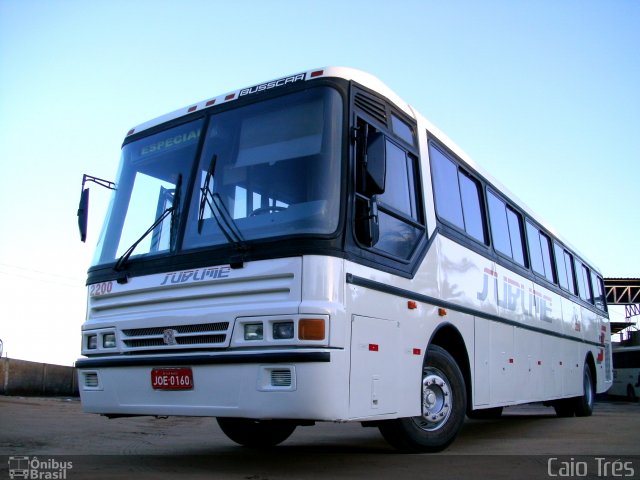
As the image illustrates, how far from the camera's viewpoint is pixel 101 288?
233 inches

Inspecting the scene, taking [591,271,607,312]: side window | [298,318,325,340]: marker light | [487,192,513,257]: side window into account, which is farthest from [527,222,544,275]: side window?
[298,318,325,340]: marker light

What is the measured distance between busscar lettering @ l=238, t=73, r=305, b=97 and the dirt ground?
10.2ft

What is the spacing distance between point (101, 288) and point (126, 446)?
264 centimetres

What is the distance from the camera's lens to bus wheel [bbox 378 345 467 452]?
5871mm

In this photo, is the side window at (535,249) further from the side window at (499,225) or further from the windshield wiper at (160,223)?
the windshield wiper at (160,223)

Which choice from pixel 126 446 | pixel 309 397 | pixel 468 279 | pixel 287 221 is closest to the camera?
pixel 309 397

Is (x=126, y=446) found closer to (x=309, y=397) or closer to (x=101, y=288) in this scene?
(x=101, y=288)

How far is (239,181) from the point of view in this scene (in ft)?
17.8

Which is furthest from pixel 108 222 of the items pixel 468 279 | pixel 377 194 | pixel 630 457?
pixel 630 457

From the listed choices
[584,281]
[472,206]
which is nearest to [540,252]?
[472,206]

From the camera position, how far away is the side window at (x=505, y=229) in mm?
8352

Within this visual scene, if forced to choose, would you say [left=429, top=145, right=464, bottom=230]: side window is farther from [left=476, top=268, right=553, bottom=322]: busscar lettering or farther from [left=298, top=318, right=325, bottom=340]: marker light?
[left=298, top=318, right=325, bottom=340]: marker light

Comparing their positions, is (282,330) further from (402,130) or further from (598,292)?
(598,292)

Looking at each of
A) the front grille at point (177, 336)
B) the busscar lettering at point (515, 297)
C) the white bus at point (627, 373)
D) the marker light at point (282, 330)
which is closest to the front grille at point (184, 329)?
the front grille at point (177, 336)
